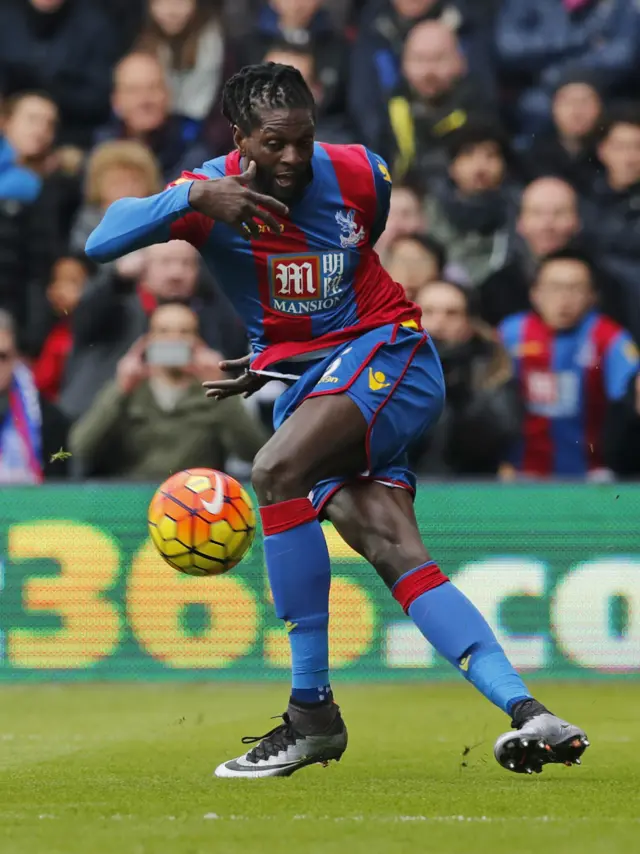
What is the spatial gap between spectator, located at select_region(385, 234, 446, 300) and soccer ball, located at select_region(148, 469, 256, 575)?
472cm

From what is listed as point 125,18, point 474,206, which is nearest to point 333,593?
point 474,206

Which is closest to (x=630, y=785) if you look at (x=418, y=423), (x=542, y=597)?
(x=418, y=423)

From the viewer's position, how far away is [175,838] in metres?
3.76

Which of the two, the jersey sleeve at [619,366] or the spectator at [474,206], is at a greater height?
the spectator at [474,206]

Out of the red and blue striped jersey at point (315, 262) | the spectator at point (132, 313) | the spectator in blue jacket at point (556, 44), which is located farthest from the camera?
the spectator in blue jacket at point (556, 44)

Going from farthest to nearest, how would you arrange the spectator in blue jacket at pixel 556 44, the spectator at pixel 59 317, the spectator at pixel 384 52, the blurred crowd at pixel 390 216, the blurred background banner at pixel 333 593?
the spectator in blue jacket at pixel 556 44 → the spectator at pixel 384 52 → the spectator at pixel 59 317 → the blurred crowd at pixel 390 216 → the blurred background banner at pixel 333 593

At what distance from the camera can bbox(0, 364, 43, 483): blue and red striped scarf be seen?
1022cm

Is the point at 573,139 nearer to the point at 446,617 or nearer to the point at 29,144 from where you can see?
the point at 29,144

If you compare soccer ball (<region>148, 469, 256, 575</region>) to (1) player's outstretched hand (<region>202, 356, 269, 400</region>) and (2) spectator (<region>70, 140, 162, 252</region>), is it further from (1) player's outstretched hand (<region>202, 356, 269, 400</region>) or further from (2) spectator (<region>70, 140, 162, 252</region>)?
(2) spectator (<region>70, 140, 162, 252</region>)

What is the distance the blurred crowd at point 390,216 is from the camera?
9977 millimetres

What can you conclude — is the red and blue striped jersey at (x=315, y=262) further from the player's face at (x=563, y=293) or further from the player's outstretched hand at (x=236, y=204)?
the player's face at (x=563, y=293)

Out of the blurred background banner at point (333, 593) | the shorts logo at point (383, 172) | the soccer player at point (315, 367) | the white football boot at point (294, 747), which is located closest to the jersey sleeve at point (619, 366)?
the blurred background banner at point (333, 593)

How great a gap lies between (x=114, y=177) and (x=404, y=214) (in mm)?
2098

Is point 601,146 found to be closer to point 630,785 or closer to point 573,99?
point 573,99
